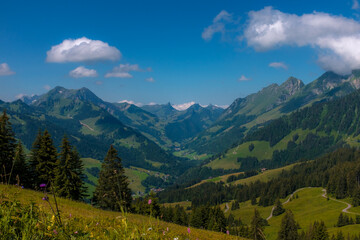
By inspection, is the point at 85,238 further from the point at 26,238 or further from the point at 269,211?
the point at 269,211

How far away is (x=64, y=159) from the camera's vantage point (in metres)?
48.7

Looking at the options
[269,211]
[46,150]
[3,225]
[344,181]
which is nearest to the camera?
[3,225]

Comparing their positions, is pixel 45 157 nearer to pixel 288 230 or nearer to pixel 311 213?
pixel 288 230

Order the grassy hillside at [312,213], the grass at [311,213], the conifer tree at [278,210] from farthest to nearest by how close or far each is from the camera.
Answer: the conifer tree at [278,210]
the grass at [311,213]
the grassy hillside at [312,213]

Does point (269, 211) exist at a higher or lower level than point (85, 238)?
lower

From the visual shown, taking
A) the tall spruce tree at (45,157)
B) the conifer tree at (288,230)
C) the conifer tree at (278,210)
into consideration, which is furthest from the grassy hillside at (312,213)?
the tall spruce tree at (45,157)

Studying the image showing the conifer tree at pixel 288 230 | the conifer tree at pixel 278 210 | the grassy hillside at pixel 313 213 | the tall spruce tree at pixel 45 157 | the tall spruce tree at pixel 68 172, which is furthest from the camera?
the conifer tree at pixel 278 210

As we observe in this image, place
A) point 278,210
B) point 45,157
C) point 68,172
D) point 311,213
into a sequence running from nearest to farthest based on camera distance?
point 68,172 < point 45,157 < point 311,213 < point 278,210

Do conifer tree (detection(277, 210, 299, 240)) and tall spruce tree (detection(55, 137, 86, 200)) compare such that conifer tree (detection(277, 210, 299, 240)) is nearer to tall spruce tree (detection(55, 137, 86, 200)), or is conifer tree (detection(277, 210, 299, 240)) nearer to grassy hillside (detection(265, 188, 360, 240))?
grassy hillside (detection(265, 188, 360, 240))

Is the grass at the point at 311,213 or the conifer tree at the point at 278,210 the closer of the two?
the grass at the point at 311,213

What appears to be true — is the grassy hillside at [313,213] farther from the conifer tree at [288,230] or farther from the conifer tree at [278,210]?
the conifer tree at [288,230]

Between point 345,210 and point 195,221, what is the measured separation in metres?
123

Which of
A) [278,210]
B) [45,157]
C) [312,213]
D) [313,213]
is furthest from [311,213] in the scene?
[45,157]

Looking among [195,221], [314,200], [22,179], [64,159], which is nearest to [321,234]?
[195,221]
